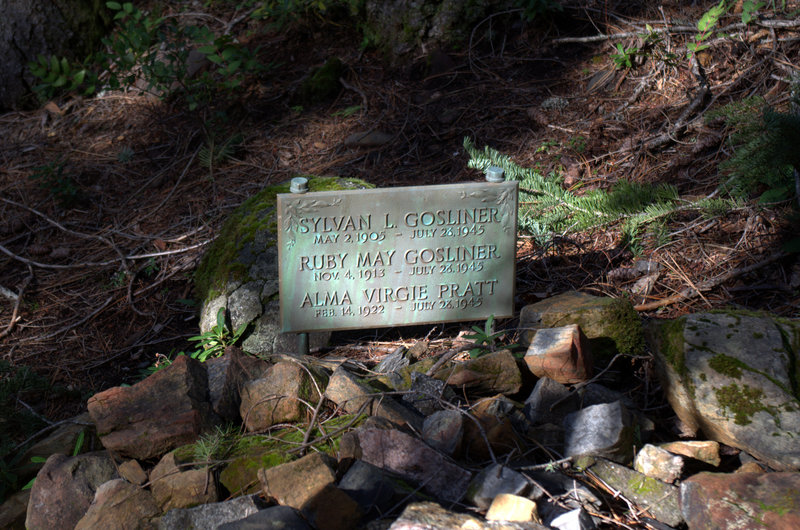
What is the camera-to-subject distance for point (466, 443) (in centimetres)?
220

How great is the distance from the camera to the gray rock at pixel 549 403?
2.43m

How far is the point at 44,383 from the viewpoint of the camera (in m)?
3.41

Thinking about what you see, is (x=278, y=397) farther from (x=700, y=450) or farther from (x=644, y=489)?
(x=700, y=450)

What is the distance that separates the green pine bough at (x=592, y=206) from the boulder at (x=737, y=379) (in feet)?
3.56

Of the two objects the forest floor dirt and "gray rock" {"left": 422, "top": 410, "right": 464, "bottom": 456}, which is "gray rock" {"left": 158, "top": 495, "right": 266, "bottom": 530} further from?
the forest floor dirt

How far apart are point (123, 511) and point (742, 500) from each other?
6.16 ft

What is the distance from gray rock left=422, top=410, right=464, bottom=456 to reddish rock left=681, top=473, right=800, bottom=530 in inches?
26.9

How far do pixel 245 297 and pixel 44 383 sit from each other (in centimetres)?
112

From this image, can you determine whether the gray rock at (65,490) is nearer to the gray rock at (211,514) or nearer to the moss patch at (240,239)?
the gray rock at (211,514)

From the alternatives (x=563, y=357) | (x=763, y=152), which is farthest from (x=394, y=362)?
(x=763, y=152)

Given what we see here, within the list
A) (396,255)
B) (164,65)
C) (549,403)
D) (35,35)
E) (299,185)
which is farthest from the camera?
(35,35)

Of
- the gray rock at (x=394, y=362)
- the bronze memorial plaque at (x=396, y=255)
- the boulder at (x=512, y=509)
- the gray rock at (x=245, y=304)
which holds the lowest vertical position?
the boulder at (x=512, y=509)

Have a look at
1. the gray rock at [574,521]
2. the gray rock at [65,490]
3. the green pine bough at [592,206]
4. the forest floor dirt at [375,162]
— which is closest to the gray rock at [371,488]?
the gray rock at [574,521]

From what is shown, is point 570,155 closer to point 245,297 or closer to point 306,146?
point 306,146
